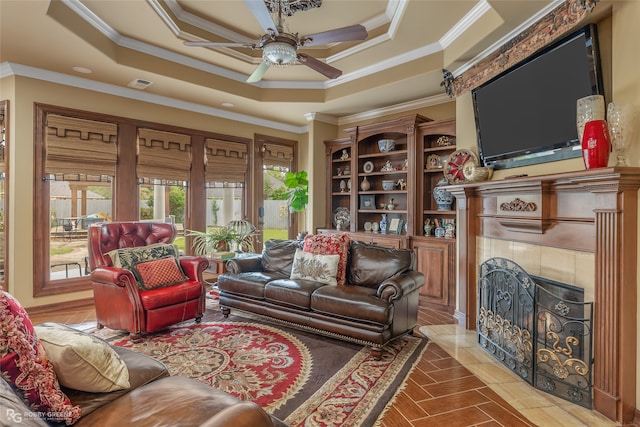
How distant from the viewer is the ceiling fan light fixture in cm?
270

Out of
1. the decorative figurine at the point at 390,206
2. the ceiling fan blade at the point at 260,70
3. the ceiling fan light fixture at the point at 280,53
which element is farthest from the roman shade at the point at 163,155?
the decorative figurine at the point at 390,206

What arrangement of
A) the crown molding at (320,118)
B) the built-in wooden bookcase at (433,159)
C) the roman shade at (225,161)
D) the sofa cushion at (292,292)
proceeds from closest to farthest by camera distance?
the sofa cushion at (292,292) < the built-in wooden bookcase at (433,159) < the roman shade at (225,161) < the crown molding at (320,118)

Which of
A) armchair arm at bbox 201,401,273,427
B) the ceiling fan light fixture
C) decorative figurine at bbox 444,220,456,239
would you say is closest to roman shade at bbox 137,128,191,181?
the ceiling fan light fixture

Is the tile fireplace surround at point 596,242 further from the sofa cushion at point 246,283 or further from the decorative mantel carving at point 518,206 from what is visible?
the sofa cushion at point 246,283

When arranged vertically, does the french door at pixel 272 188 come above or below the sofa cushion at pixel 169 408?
above

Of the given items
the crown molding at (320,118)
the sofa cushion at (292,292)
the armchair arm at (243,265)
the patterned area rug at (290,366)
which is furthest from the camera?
the crown molding at (320,118)

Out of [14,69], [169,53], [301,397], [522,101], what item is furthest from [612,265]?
[14,69]

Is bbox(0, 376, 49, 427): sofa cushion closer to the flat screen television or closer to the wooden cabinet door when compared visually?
the flat screen television

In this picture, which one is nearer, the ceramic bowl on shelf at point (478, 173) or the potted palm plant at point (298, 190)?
the ceramic bowl on shelf at point (478, 173)

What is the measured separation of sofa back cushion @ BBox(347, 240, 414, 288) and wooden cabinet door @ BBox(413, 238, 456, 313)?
3.18ft

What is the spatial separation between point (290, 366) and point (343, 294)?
29.3 inches

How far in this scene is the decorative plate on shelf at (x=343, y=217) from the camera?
5.84 meters

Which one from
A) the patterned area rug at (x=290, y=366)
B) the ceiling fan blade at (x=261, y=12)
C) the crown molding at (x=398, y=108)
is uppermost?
the crown molding at (x=398, y=108)

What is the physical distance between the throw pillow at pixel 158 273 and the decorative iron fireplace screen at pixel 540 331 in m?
3.05
